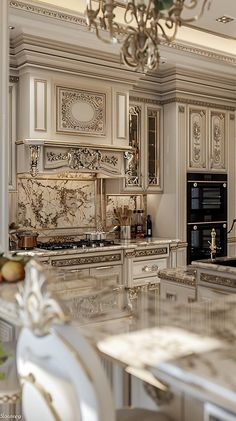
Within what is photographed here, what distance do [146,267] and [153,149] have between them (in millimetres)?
1339

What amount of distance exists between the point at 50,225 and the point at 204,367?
12.3ft

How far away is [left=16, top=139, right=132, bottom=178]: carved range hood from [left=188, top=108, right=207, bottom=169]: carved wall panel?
86cm

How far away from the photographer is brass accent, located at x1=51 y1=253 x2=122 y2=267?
159 inches

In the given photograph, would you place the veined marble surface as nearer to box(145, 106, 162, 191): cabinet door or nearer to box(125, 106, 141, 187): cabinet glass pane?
box(125, 106, 141, 187): cabinet glass pane

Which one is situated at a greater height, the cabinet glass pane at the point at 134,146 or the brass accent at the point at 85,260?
the cabinet glass pane at the point at 134,146

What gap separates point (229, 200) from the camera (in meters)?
5.59

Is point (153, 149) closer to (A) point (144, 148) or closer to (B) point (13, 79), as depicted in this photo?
(A) point (144, 148)

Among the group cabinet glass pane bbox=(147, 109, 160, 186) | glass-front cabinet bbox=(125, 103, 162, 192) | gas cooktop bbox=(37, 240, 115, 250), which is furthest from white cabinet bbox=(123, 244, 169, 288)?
cabinet glass pane bbox=(147, 109, 160, 186)

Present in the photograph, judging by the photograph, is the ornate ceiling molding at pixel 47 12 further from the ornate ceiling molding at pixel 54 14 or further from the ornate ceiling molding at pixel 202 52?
the ornate ceiling molding at pixel 202 52

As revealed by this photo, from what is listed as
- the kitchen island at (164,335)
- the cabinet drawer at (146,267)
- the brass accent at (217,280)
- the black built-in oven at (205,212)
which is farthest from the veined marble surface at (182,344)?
the black built-in oven at (205,212)

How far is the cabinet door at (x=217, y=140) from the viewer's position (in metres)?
5.42

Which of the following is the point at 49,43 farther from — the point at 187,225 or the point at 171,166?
the point at 187,225

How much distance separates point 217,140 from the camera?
5.48 meters

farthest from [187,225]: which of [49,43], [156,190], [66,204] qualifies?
[49,43]
